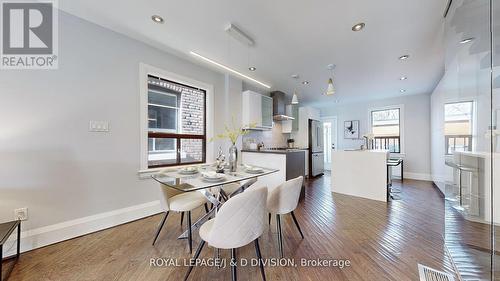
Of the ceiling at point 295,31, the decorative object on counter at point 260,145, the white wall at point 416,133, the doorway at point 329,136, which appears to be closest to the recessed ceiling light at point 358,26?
the ceiling at point 295,31

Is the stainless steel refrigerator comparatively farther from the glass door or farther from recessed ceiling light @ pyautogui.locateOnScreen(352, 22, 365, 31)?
recessed ceiling light @ pyautogui.locateOnScreen(352, 22, 365, 31)

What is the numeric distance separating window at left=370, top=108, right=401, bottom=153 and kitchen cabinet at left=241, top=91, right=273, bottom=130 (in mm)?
3886

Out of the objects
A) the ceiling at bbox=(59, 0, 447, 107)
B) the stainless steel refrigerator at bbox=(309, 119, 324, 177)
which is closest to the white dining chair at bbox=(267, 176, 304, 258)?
the ceiling at bbox=(59, 0, 447, 107)

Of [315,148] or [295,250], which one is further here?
[315,148]

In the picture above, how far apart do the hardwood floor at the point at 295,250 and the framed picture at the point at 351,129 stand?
3.70 m

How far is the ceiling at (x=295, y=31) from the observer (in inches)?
72.1

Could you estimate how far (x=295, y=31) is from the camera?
2232mm

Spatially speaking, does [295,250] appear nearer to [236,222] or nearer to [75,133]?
[236,222]

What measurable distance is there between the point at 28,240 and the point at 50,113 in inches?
53.3

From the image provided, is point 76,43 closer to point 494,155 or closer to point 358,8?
point 358,8

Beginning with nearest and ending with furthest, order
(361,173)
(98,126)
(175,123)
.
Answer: (98,126) → (175,123) → (361,173)

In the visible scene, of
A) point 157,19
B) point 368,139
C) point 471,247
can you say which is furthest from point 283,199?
point 368,139

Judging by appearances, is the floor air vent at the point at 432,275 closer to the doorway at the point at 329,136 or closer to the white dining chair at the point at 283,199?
the white dining chair at the point at 283,199

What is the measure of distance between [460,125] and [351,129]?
426 centimetres
